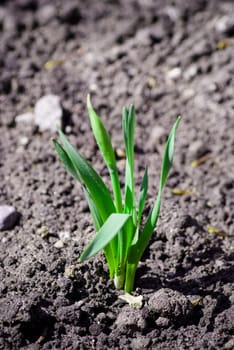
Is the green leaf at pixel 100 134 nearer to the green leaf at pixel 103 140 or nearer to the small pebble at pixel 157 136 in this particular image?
the green leaf at pixel 103 140

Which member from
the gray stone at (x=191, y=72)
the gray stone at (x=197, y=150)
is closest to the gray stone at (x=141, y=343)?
the gray stone at (x=197, y=150)

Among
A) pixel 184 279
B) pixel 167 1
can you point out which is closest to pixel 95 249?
pixel 184 279

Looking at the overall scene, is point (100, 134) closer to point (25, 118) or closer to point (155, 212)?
point (155, 212)

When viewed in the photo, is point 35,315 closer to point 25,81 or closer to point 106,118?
point 106,118

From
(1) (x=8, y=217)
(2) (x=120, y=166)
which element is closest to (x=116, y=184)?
(1) (x=8, y=217)

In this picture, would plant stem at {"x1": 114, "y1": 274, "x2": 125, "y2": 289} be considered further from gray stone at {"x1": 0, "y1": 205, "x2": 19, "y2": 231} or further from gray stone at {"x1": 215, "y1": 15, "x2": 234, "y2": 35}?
gray stone at {"x1": 215, "y1": 15, "x2": 234, "y2": 35}

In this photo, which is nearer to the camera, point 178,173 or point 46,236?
point 46,236
